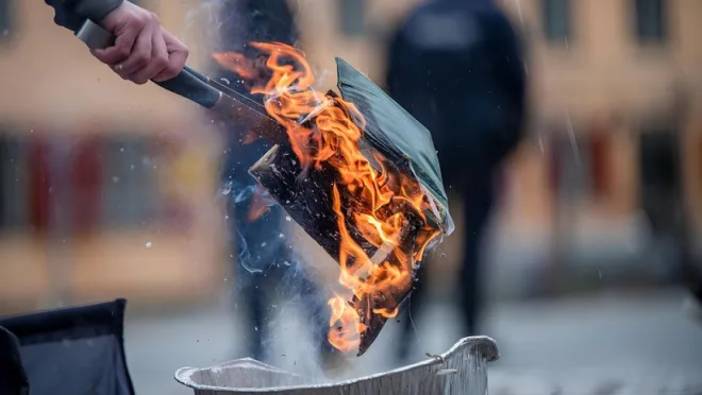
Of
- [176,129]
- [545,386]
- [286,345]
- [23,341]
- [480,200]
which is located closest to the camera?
[23,341]

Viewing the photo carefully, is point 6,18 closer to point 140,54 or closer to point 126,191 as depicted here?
point 126,191

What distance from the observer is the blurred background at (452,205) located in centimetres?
521

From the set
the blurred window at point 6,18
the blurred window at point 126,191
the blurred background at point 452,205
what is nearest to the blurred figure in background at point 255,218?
the blurred background at point 452,205

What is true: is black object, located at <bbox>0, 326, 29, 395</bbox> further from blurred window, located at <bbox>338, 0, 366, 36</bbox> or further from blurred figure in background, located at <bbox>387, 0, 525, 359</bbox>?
blurred window, located at <bbox>338, 0, 366, 36</bbox>

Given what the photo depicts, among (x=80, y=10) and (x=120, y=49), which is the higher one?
(x=80, y=10)

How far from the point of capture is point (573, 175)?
14.3 metres

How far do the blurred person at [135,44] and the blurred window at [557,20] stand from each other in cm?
1126

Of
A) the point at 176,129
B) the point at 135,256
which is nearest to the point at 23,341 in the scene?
the point at 176,129

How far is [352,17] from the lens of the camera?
11109 millimetres

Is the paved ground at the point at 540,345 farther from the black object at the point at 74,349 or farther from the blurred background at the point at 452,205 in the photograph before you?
the black object at the point at 74,349

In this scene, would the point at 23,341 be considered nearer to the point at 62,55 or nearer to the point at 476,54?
the point at 476,54

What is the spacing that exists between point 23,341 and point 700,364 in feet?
11.1

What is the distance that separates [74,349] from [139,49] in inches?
29.1

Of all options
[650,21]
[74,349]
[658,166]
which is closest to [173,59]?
[74,349]
